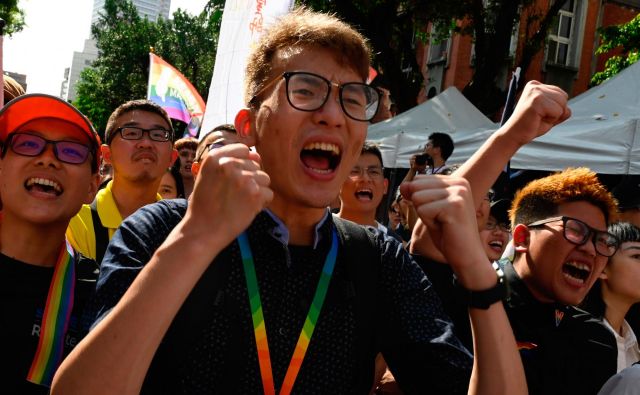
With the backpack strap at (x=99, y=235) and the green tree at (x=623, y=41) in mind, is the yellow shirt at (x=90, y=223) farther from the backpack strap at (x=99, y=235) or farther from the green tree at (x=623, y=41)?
the green tree at (x=623, y=41)

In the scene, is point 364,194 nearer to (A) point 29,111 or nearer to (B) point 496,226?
(B) point 496,226

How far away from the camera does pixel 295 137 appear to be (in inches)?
68.1

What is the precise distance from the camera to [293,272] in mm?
1672

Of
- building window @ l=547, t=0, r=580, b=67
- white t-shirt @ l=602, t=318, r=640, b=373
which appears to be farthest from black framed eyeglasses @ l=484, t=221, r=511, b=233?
building window @ l=547, t=0, r=580, b=67

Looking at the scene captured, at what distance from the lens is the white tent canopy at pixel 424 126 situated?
8.66m

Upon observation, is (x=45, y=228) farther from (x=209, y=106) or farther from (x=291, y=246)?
(x=209, y=106)

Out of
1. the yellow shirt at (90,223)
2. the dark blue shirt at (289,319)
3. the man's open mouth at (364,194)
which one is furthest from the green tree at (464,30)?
the dark blue shirt at (289,319)

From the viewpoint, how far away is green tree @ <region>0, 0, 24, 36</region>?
80.4ft

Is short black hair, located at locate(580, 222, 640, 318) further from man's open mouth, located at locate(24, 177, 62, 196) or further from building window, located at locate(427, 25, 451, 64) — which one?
building window, located at locate(427, 25, 451, 64)

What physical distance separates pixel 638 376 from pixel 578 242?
69cm

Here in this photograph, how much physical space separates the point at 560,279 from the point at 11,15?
27.4m

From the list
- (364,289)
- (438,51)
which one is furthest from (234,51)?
(438,51)

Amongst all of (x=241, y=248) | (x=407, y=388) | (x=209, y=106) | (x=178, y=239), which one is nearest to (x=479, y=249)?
(x=407, y=388)

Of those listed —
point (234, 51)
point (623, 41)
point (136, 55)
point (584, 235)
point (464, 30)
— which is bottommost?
point (584, 235)
